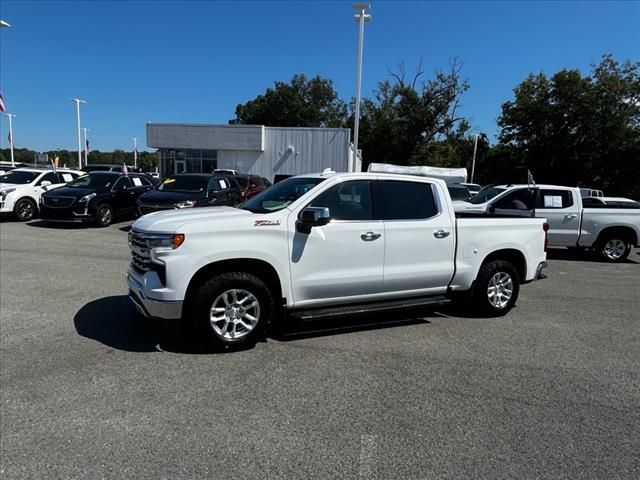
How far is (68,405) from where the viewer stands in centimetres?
355

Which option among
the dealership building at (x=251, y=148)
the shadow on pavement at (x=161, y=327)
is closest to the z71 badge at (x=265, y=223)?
the shadow on pavement at (x=161, y=327)

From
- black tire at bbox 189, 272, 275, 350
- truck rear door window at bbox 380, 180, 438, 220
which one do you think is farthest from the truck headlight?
truck rear door window at bbox 380, 180, 438, 220

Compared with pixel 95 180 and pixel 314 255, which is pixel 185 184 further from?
pixel 314 255

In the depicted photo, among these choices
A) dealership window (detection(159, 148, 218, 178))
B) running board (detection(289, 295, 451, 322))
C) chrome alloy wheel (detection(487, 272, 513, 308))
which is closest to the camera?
running board (detection(289, 295, 451, 322))

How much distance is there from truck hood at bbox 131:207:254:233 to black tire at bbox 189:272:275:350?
610 mm

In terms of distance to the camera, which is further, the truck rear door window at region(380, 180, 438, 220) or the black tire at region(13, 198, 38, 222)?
the black tire at region(13, 198, 38, 222)

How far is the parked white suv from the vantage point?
47.3 feet

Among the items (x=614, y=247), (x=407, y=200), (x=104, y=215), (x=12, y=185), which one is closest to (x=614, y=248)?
(x=614, y=247)

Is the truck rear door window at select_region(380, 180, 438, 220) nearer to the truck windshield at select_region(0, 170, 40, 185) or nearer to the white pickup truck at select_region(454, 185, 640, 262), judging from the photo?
the white pickup truck at select_region(454, 185, 640, 262)

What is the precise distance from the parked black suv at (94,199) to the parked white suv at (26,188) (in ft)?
4.48

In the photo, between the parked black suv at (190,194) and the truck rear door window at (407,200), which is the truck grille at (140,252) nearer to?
the truck rear door window at (407,200)

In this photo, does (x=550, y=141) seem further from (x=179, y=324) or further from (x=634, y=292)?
(x=179, y=324)

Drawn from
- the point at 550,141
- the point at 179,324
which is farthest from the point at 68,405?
the point at 550,141

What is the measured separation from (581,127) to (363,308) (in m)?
45.5
